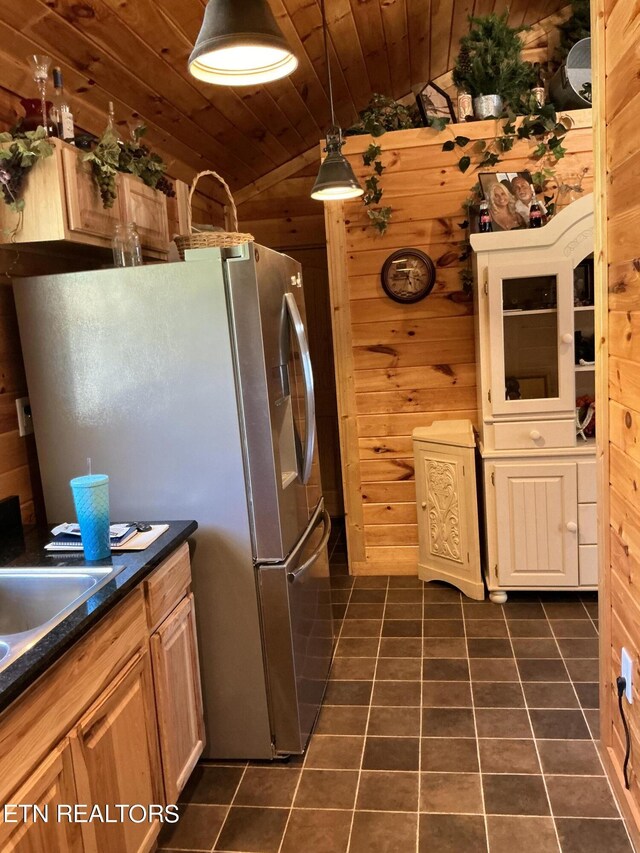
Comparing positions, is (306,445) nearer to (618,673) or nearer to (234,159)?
(618,673)

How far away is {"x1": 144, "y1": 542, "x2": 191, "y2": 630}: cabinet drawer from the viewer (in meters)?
1.86

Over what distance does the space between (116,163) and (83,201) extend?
0.73ft

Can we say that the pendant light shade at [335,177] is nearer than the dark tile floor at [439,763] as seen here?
No

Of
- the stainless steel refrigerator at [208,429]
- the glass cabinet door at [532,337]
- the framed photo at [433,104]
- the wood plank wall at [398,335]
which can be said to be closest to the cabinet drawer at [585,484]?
the glass cabinet door at [532,337]

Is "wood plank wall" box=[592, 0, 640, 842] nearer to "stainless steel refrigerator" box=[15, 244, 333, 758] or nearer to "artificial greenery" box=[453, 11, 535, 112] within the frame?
"stainless steel refrigerator" box=[15, 244, 333, 758]

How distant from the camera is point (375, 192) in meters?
3.60

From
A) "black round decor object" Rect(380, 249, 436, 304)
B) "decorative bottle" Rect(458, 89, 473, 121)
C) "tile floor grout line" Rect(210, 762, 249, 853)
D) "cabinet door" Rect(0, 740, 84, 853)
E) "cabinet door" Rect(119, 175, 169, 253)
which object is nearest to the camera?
"cabinet door" Rect(0, 740, 84, 853)

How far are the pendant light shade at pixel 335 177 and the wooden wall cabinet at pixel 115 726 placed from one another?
161 cm

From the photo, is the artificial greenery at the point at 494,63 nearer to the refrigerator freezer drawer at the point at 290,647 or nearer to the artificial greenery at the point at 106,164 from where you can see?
the artificial greenery at the point at 106,164

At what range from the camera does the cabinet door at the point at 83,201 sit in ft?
6.53

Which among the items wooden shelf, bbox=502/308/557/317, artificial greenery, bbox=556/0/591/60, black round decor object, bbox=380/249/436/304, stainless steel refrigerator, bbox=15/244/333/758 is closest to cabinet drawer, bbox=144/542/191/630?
stainless steel refrigerator, bbox=15/244/333/758

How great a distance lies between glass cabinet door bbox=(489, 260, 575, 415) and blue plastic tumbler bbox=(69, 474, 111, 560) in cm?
206

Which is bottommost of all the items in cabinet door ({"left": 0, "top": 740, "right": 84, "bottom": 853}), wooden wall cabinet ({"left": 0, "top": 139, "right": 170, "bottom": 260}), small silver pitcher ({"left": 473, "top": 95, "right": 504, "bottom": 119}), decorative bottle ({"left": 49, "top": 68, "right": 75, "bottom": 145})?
cabinet door ({"left": 0, "top": 740, "right": 84, "bottom": 853})

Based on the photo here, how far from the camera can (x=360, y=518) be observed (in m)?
3.91
